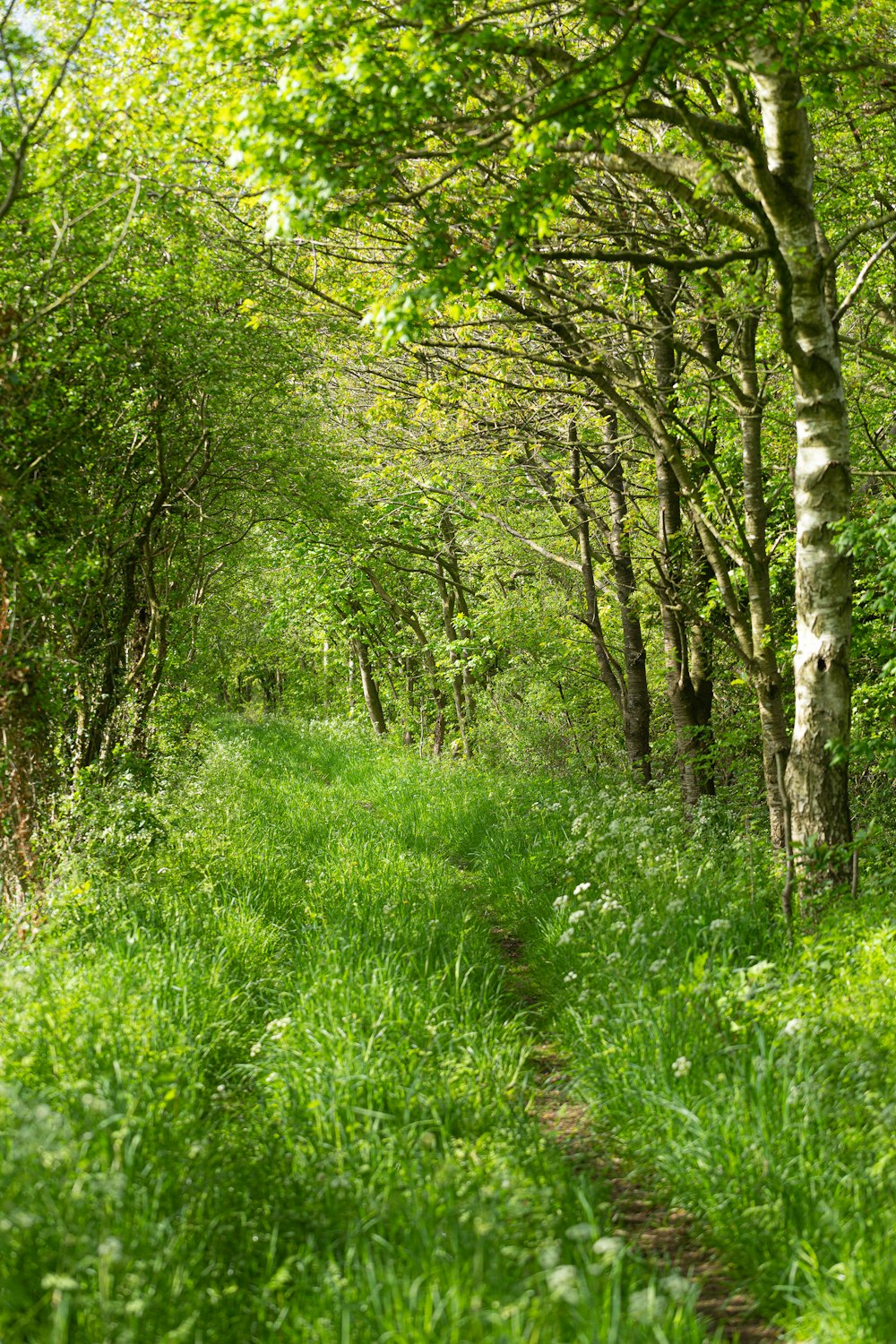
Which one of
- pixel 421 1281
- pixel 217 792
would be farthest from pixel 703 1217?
pixel 217 792

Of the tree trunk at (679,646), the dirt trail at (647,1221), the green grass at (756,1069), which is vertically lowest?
the dirt trail at (647,1221)

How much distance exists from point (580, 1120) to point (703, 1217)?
2.85 feet

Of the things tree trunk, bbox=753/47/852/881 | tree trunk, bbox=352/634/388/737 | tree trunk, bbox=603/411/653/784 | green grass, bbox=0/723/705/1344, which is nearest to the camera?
green grass, bbox=0/723/705/1344

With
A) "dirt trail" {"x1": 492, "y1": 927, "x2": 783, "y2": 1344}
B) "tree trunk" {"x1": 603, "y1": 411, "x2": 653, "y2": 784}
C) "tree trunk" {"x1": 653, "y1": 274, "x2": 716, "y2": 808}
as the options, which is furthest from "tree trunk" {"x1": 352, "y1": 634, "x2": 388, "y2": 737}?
"dirt trail" {"x1": 492, "y1": 927, "x2": 783, "y2": 1344}

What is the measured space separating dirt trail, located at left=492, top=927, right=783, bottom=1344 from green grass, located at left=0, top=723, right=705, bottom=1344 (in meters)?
0.13

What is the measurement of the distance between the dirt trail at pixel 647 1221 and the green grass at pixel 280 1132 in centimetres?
13

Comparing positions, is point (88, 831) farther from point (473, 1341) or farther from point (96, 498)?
point (473, 1341)

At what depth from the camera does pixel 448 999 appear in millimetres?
5117

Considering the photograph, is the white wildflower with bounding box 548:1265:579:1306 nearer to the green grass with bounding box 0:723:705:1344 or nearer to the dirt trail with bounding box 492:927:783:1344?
the green grass with bounding box 0:723:705:1344

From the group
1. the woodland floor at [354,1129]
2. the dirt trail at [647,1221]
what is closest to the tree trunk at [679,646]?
the woodland floor at [354,1129]

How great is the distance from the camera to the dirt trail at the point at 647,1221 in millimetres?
3119

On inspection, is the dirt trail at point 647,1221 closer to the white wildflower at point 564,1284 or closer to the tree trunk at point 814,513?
the white wildflower at point 564,1284

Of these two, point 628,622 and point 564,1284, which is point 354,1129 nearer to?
point 564,1284

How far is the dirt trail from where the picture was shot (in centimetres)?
312
